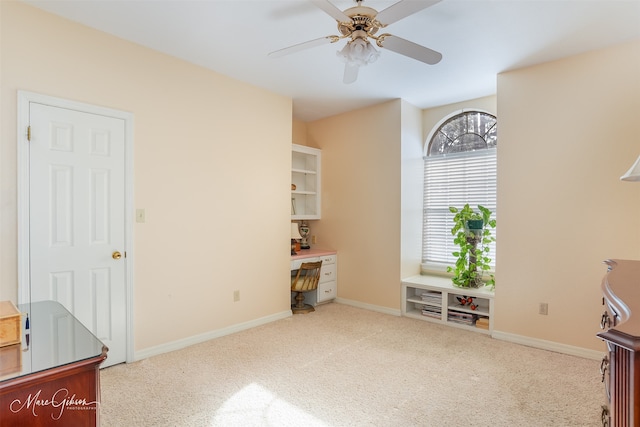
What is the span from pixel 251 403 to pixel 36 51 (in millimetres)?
2840

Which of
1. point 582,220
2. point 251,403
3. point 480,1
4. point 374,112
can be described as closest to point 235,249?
point 251,403

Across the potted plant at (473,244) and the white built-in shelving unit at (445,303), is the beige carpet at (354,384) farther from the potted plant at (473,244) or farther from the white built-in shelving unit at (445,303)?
the potted plant at (473,244)

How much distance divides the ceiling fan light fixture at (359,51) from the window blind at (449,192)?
2.63 metres

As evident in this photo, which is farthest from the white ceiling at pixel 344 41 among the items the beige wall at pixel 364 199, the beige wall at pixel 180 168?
the beige wall at pixel 364 199

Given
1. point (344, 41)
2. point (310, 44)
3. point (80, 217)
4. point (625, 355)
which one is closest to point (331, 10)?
point (310, 44)

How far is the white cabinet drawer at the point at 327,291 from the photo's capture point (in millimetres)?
4746

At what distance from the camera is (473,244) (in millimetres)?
3980

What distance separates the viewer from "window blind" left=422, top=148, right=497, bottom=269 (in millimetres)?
4230

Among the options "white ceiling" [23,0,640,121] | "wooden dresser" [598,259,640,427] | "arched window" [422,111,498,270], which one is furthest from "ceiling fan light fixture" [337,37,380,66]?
"arched window" [422,111,498,270]

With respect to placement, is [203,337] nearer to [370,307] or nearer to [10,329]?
[370,307]

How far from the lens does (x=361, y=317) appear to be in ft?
14.0

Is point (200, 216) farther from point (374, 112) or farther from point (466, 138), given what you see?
point (466, 138)
